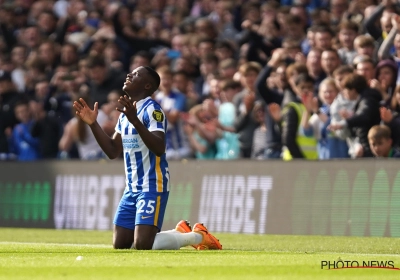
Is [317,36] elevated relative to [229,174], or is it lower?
elevated

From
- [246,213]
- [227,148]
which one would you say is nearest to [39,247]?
[246,213]

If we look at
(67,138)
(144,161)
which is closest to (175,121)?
(67,138)

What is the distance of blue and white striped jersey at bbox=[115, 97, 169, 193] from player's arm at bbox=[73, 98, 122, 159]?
22cm

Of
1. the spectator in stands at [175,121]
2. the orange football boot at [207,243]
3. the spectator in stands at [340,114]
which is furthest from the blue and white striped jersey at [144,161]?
the spectator in stands at [175,121]

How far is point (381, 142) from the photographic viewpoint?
51.1 ft

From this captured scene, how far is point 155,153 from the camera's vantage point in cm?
1218

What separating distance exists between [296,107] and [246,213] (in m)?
1.92

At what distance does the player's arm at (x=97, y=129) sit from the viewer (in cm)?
1243

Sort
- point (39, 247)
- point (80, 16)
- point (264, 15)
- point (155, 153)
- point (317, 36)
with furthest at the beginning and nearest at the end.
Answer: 1. point (80, 16)
2. point (264, 15)
3. point (317, 36)
4. point (39, 247)
5. point (155, 153)

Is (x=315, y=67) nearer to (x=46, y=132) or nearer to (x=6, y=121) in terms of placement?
(x=46, y=132)

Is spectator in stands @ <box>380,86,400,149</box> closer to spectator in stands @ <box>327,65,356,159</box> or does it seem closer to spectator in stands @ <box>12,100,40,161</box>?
spectator in stands @ <box>327,65,356,159</box>

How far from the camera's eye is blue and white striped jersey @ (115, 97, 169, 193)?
1238cm

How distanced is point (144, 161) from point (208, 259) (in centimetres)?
213

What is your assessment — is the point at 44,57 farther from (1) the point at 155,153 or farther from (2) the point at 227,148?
(1) the point at 155,153
